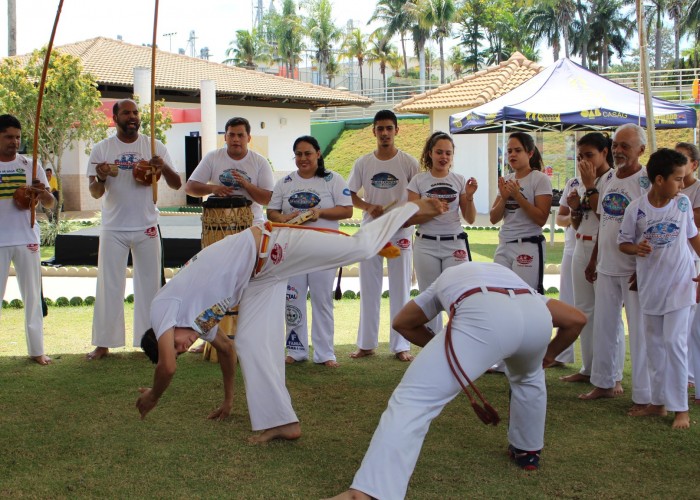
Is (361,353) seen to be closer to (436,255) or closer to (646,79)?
(436,255)

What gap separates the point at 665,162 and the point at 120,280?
4321 mm

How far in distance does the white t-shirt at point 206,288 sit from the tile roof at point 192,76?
65.8ft

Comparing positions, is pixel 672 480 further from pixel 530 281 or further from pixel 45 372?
pixel 45 372

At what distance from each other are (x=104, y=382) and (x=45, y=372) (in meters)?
0.60

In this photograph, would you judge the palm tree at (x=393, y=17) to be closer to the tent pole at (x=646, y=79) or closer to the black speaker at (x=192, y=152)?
the black speaker at (x=192, y=152)

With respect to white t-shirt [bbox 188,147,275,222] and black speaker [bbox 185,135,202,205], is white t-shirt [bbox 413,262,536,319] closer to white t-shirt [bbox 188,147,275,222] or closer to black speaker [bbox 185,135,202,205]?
white t-shirt [bbox 188,147,275,222]

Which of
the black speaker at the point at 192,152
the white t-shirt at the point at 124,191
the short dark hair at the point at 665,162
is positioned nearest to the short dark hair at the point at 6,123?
the white t-shirt at the point at 124,191

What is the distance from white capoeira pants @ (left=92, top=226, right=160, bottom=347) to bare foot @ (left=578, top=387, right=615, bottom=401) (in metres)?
3.50

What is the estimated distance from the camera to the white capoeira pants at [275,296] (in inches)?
169

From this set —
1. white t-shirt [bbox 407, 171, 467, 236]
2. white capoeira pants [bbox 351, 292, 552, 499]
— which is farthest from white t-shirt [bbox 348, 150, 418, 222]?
white capoeira pants [bbox 351, 292, 552, 499]

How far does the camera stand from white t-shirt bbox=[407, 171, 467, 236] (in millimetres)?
6266

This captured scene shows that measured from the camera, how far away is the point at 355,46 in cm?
5481

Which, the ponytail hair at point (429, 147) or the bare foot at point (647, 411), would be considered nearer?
the bare foot at point (647, 411)

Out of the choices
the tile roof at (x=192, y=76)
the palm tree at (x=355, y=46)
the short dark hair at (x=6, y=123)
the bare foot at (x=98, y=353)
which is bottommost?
the bare foot at (x=98, y=353)
